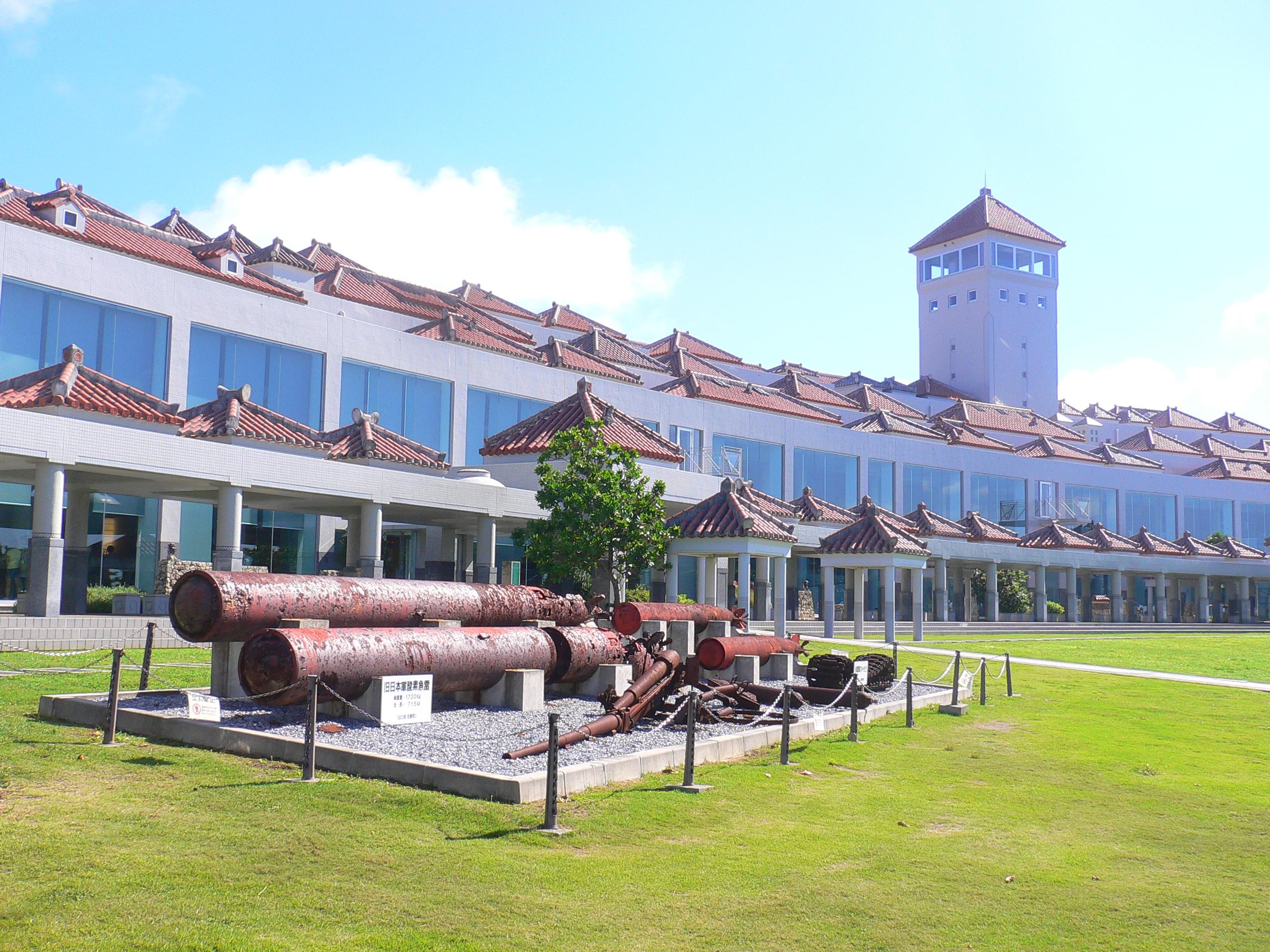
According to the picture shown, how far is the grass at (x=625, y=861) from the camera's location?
Result: 705 cm

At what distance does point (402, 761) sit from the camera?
1084 cm

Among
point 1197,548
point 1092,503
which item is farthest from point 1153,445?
point 1197,548

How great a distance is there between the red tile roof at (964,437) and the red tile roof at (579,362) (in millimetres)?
25158

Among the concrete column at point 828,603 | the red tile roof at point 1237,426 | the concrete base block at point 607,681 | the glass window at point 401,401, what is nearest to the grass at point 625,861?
the concrete base block at point 607,681

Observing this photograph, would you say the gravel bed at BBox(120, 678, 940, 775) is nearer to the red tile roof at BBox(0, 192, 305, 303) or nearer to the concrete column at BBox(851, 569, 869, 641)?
the red tile roof at BBox(0, 192, 305, 303)

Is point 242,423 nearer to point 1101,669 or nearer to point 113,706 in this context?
point 113,706

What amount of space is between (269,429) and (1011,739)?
21150mm

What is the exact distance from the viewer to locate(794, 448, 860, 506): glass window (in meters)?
57.5

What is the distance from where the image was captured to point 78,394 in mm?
26734

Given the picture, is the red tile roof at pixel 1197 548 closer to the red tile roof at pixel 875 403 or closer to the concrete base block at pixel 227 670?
the red tile roof at pixel 875 403

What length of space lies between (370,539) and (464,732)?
17.7m

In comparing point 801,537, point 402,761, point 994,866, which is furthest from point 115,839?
point 801,537

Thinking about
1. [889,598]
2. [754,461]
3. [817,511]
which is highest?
[754,461]

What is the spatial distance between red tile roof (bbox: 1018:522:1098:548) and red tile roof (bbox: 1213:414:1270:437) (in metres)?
45.5
